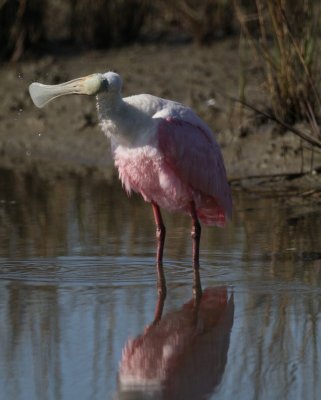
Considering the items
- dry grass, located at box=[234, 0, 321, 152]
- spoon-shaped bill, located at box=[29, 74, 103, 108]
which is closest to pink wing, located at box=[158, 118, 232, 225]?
spoon-shaped bill, located at box=[29, 74, 103, 108]

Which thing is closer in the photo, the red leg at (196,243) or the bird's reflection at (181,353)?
the bird's reflection at (181,353)

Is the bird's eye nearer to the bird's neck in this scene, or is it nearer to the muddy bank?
the bird's neck

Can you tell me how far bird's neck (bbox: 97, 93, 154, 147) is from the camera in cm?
738

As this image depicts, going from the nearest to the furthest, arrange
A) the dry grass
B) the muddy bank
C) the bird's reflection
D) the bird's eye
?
the bird's reflection, the bird's eye, the dry grass, the muddy bank

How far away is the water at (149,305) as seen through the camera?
17.6ft

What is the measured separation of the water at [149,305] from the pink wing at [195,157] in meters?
0.39

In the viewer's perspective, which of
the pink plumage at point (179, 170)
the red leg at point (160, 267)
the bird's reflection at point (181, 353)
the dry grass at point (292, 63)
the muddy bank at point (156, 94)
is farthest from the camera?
the muddy bank at point (156, 94)

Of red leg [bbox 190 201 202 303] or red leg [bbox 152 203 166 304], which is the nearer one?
red leg [bbox 152 203 166 304]

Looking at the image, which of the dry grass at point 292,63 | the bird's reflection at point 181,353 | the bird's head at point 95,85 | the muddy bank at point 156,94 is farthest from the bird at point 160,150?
the muddy bank at point 156,94

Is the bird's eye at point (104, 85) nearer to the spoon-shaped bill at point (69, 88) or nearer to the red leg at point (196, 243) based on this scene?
the spoon-shaped bill at point (69, 88)

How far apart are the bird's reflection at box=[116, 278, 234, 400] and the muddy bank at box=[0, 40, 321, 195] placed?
11.7ft

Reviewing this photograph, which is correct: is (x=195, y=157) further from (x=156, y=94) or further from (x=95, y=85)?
(x=156, y=94)

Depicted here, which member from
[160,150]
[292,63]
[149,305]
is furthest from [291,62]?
[149,305]

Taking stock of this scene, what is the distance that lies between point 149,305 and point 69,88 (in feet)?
4.79
